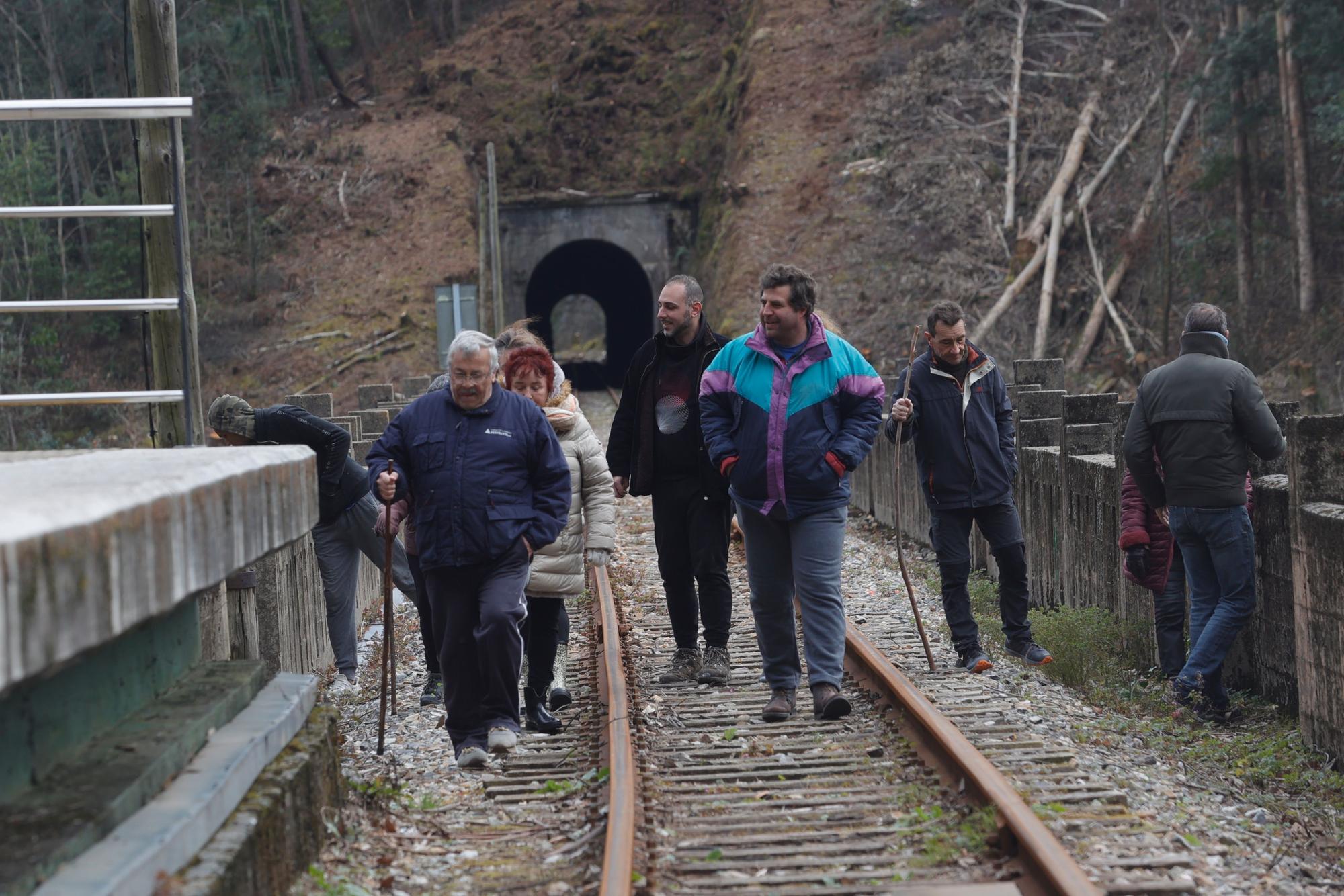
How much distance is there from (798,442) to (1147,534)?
2.44 meters

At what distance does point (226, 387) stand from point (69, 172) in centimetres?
1299

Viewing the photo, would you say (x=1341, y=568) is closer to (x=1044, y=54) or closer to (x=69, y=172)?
(x=1044, y=54)

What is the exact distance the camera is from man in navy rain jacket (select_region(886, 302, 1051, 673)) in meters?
8.25

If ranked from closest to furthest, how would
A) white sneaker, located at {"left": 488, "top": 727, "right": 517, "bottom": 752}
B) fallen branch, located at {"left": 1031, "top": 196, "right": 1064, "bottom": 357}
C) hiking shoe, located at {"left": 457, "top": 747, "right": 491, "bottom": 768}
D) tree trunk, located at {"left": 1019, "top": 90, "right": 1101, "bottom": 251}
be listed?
1. hiking shoe, located at {"left": 457, "top": 747, "right": 491, "bottom": 768}
2. white sneaker, located at {"left": 488, "top": 727, "right": 517, "bottom": 752}
3. fallen branch, located at {"left": 1031, "top": 196, "right": 1064, "bottom": 357}
4. tree trunk, located at {"left": 1019, "top": 90, "right": 1101, "bottom": 251}

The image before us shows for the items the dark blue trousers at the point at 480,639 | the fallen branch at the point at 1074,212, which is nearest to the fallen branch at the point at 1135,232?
the fallen branch at the point at 1074,212

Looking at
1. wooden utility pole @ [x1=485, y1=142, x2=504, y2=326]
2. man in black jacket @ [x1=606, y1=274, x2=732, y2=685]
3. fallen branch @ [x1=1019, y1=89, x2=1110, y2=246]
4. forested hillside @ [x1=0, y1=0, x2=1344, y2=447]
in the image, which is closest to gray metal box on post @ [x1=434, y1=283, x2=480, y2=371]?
forested hillside @ [x1=0, y1=0, x2=1344, y2=447]

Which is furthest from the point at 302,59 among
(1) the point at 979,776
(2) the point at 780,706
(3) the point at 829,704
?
(1) the point at 979,776

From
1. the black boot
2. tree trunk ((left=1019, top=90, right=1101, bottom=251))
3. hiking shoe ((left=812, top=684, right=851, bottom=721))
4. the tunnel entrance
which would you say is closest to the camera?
hiking shoe ((left=812, top=684, right=851, bottom=721))

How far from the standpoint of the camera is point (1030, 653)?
8.51 m

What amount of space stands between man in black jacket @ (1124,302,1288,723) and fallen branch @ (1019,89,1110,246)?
71.9 ft

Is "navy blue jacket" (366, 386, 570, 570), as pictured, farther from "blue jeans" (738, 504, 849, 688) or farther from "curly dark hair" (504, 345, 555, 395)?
"blue jeans" (738, 504, 849, 688)

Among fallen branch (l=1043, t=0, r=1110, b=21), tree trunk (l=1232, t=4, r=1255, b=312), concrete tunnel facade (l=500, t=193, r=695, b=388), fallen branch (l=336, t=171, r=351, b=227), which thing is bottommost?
tree trunk (l=1232, t=4, r=1255, b=312)

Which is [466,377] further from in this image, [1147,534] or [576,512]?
[1147,534]

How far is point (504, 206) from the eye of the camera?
127 ft
